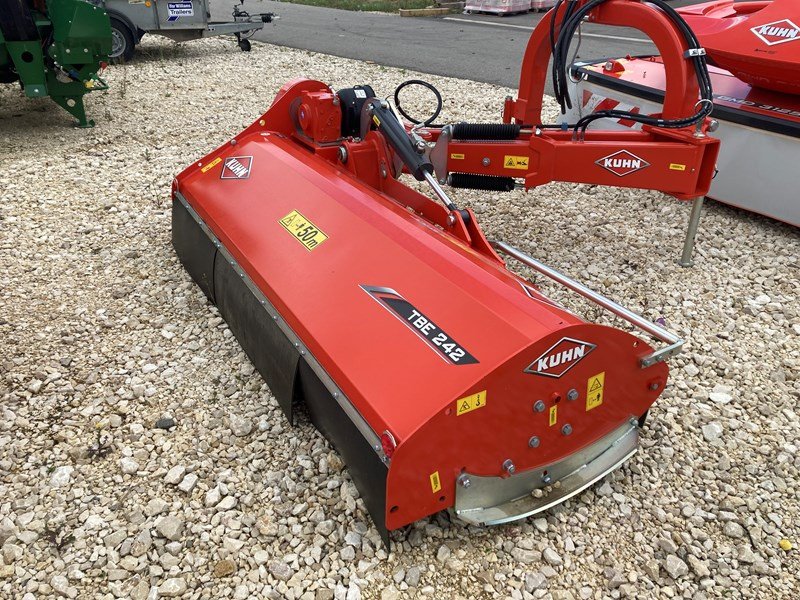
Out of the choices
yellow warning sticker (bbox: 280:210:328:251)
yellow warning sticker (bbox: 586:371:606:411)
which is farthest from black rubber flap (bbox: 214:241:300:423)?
yellow warning sticker (bbox: 586:371:606:411)

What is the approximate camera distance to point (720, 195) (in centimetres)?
449

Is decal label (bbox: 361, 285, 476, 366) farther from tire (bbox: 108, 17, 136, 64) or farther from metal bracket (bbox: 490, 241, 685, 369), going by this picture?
tire (bbox: 108, 17, 136, 64)

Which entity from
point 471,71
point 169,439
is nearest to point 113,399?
point 169,439

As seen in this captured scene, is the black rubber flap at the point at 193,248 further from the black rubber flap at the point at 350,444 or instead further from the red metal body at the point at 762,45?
the red metal body at the point at 762,45

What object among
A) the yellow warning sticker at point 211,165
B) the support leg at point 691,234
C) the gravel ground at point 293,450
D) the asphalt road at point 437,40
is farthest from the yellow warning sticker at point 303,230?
the asphalt road at point 437,40

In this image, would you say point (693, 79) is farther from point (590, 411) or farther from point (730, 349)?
point (590, 411)

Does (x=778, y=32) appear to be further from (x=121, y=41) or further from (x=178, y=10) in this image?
(x=121, y=41)

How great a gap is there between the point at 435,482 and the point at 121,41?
8.66 m

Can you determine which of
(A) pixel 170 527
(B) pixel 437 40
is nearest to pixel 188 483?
(A) pixel 170 527

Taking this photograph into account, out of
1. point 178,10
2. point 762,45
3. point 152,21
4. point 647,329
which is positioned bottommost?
point 647,329

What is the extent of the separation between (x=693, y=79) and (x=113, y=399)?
3027 millimetres

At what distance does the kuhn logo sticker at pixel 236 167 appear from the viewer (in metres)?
3.35

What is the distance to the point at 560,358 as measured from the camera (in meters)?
2.05

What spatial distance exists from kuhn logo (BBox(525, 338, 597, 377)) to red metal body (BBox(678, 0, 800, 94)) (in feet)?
9.21
